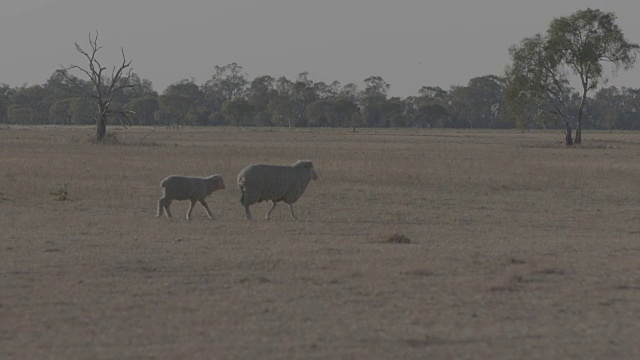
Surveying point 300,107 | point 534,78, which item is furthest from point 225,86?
point 534,78

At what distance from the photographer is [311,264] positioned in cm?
1263

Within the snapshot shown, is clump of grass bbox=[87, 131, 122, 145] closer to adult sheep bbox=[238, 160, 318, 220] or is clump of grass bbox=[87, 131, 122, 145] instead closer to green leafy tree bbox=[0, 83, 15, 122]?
adult sheep bbox=[238, 160, 318, 220]

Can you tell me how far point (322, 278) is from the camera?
11617 mm

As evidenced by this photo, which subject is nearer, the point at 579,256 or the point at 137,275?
the point at 137,275

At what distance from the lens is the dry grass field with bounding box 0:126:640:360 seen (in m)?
8.66

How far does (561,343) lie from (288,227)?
8.85 m

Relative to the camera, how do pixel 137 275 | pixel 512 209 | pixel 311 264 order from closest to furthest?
1. pixel 137 275
2. pixel 311 264
3. pixel 512 209

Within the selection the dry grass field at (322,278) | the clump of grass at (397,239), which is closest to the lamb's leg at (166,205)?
the dry grass field at (322,278)

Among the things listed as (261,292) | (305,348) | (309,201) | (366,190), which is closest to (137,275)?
(261,292)

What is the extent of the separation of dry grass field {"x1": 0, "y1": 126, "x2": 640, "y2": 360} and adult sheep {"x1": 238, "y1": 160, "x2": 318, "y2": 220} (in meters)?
0.46

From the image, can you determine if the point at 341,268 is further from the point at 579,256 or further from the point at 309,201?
the point at 309,201

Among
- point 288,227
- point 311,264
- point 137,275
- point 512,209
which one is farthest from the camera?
point 512,209

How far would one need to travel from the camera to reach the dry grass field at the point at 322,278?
8664 mm

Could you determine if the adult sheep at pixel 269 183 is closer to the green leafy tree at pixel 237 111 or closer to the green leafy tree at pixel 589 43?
the green leafy tree at pixel 589 43
